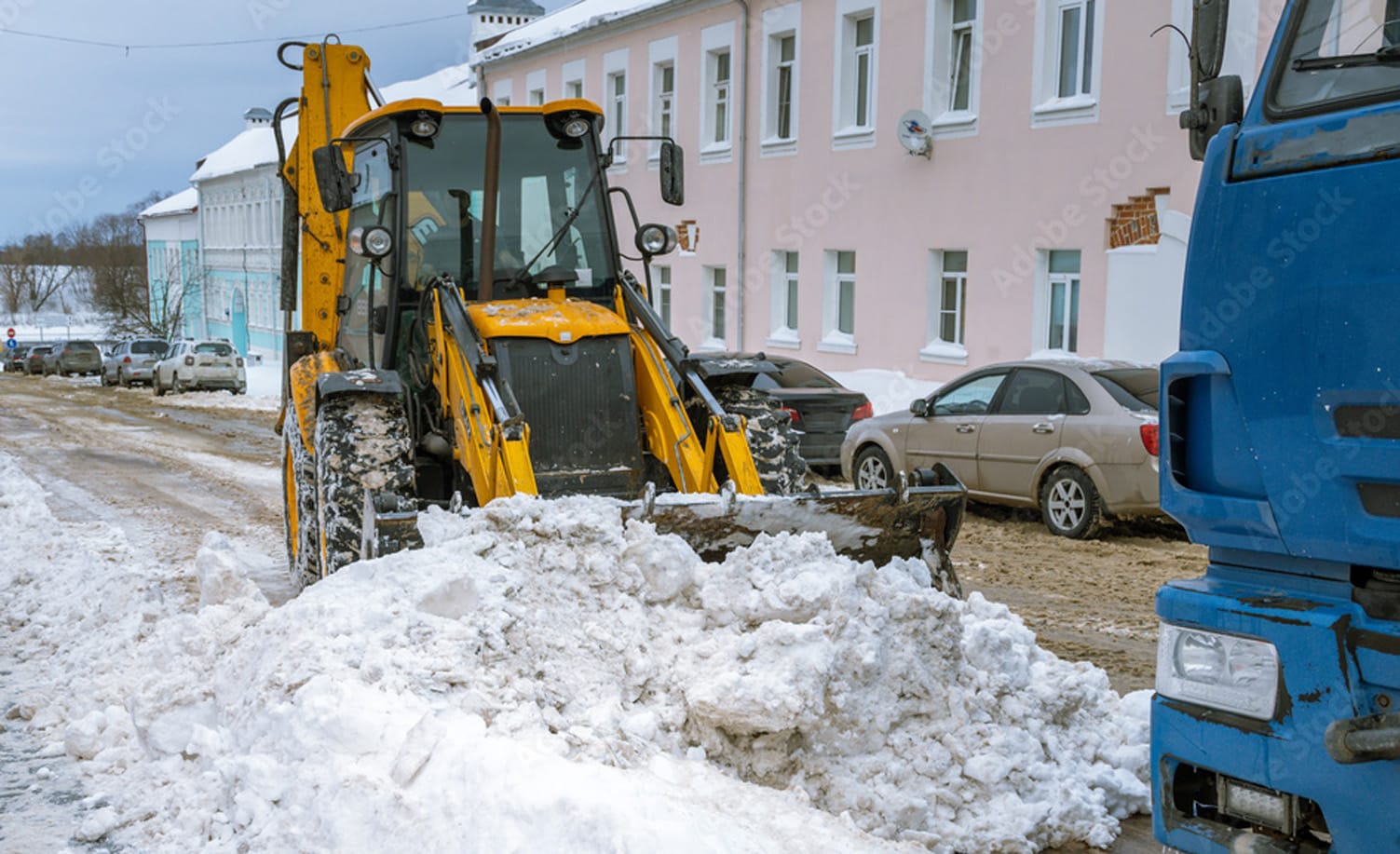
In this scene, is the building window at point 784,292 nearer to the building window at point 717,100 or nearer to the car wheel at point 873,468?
the building window at point 717,100

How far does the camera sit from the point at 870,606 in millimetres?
4895

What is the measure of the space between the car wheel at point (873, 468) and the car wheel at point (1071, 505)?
2.15 m

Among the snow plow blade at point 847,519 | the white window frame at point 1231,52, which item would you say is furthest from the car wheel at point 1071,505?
the white window frame at point 1231,52

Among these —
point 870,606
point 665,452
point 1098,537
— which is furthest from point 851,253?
point 870,606

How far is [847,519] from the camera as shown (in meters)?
5.78

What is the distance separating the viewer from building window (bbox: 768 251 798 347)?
946 inches

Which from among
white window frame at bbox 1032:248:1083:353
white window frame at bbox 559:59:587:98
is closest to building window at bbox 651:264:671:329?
white window frame at bbox 559:59:587:98

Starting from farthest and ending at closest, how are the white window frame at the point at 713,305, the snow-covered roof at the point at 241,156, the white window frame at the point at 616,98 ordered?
the snow-covered roof at the point at 241,156, the white window frame at the point at 616,98, the white window frame at the point at 713,305

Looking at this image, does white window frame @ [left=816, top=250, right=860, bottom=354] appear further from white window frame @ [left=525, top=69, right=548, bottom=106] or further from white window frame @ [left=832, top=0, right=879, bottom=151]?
white window frame @ [left=525, top=69, right=548, bottom=106]

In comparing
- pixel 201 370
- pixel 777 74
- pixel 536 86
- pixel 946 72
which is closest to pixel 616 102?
pixel 536 86

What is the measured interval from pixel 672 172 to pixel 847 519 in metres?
2.66

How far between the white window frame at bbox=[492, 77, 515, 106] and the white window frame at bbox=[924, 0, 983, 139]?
15.4 metres

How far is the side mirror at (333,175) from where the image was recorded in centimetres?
707

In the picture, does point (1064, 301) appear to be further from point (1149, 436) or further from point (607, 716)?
point (607, 716)
